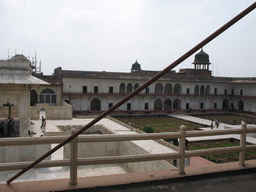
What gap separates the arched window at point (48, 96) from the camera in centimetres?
3194

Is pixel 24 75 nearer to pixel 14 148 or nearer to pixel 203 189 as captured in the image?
pixel 14 148

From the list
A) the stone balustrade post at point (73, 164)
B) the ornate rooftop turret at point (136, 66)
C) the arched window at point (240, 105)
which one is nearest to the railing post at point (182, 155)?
the stone balustrade post at point (73, 164)

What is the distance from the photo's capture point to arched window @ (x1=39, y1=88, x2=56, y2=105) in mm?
31938

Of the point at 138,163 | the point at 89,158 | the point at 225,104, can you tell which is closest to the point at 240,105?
the point at 225,104

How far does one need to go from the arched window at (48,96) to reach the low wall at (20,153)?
71.0 ft

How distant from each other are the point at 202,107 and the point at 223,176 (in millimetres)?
36121

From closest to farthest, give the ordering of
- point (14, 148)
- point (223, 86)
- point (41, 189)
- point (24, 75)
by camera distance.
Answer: point (41, 189) < point (14, 148) < point (24, 75) < point (223, 86)

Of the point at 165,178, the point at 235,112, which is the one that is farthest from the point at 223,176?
the point at 235,112

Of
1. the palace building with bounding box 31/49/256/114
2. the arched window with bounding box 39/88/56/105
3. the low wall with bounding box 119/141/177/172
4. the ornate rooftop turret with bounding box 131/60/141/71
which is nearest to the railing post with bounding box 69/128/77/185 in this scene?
the low wall with bounding box 119/141/177/172

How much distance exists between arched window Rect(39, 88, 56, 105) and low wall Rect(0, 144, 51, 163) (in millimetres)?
21653

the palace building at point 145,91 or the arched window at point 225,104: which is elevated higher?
the palace building at point 145,91

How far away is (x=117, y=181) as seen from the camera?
3148mm

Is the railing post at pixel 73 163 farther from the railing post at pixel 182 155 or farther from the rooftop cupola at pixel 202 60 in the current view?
the rooftop cupola at pixel 202 60

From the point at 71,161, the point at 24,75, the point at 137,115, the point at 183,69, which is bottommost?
the point at 137,115
